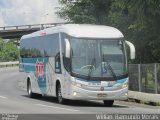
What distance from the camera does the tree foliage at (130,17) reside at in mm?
32719

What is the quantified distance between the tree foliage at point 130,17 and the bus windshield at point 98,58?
23.3 ft

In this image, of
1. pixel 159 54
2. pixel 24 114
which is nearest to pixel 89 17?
pixel 159 54

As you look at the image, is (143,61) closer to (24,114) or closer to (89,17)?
(89,17)

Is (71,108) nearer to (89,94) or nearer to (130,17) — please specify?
(89,94)

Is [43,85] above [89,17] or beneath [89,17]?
beneath

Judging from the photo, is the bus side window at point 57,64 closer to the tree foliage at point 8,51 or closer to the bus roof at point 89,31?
the bus roof at point 89,31

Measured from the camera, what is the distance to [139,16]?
3275 centimetres

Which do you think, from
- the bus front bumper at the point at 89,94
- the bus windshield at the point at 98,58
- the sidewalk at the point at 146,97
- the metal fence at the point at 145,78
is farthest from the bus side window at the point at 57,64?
the metal fence at the point at 145,78

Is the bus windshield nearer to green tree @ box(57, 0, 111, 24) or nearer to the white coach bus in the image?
the white coach bus

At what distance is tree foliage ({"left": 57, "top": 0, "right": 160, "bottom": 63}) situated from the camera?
32.7m

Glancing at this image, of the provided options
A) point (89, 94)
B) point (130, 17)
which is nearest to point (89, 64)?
point (89, 94)

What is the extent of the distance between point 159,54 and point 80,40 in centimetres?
1084

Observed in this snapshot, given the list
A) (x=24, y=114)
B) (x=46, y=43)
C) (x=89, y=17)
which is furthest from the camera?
(x=89, y=17)

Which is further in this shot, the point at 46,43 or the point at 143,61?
the point at 143,61
